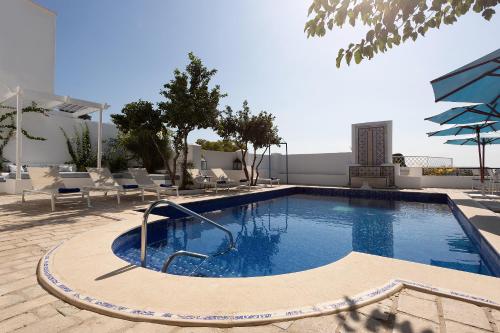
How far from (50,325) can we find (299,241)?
4.44m

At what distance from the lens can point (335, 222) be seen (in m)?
7.25

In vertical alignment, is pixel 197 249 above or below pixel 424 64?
below

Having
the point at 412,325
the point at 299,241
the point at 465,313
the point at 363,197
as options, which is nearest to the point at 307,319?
the point at 412,325

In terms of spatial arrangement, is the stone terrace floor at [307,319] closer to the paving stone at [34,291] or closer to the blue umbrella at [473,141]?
the paving stone at [34,291]

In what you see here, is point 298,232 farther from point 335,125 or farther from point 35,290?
point 335,125

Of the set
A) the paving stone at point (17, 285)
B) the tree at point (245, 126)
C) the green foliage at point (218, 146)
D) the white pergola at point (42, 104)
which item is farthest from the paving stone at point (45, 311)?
the green foliage at point (218, 146)

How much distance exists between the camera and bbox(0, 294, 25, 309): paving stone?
2.10m

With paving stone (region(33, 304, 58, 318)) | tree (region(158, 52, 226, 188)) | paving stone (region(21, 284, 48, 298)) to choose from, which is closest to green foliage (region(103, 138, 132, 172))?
tree (region(158, 52, 226, 188))

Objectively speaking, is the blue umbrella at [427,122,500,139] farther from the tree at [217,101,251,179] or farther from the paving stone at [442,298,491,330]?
the paving stone at [442,298,491,330]

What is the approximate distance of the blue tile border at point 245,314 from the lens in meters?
1.84

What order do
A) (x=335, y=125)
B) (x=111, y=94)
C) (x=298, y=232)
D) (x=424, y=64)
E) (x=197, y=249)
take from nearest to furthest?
(x=197, y=249)
(x=298, y=232)
(x=424, y=64)
(x=111, y=94)
(x=335, y=125)

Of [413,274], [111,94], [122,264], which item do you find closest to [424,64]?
[413,274]

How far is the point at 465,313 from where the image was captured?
6.35 feet

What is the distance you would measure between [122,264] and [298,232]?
4.19 meters
